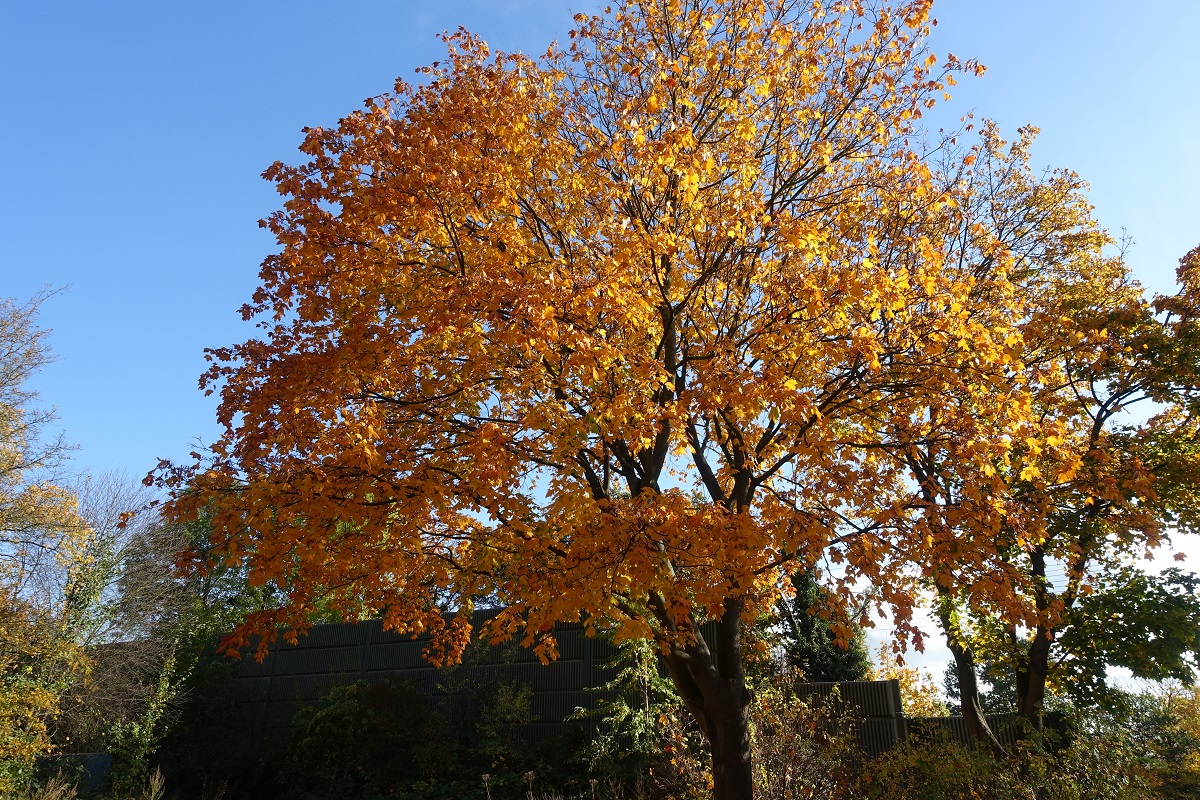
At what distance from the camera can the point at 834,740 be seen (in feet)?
35.4

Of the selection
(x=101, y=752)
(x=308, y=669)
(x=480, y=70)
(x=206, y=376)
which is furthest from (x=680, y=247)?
(x=101, y=752)

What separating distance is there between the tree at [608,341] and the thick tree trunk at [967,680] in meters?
5.27

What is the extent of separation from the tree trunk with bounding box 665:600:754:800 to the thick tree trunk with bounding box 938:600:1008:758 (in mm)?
5731

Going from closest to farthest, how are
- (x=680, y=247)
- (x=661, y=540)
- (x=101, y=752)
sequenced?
(x=661, y=540) → (x=680, y=247) → (x=101, y=752)

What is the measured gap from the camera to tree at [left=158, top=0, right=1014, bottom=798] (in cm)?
604

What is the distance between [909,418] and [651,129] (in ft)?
12.8

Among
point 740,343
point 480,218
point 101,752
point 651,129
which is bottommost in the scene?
point 101,752

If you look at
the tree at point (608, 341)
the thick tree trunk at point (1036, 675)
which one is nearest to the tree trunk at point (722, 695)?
the tree at point (608, 341)

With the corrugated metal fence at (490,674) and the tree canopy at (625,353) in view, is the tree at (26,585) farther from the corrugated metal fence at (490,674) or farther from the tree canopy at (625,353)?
the tree canopy at (625,353)

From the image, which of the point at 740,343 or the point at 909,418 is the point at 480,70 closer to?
the point at 740,343

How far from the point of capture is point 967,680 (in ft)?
39.3

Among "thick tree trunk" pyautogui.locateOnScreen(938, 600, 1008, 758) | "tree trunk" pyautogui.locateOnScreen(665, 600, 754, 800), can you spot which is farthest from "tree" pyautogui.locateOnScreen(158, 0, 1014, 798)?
"thick tree trunk" pyautogui.locateOnScreen(938, 600, 1008, 758)

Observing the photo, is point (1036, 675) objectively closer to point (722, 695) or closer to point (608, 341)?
point (722, 695)

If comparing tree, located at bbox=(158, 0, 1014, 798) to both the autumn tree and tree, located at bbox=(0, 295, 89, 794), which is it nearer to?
the autumn tree
